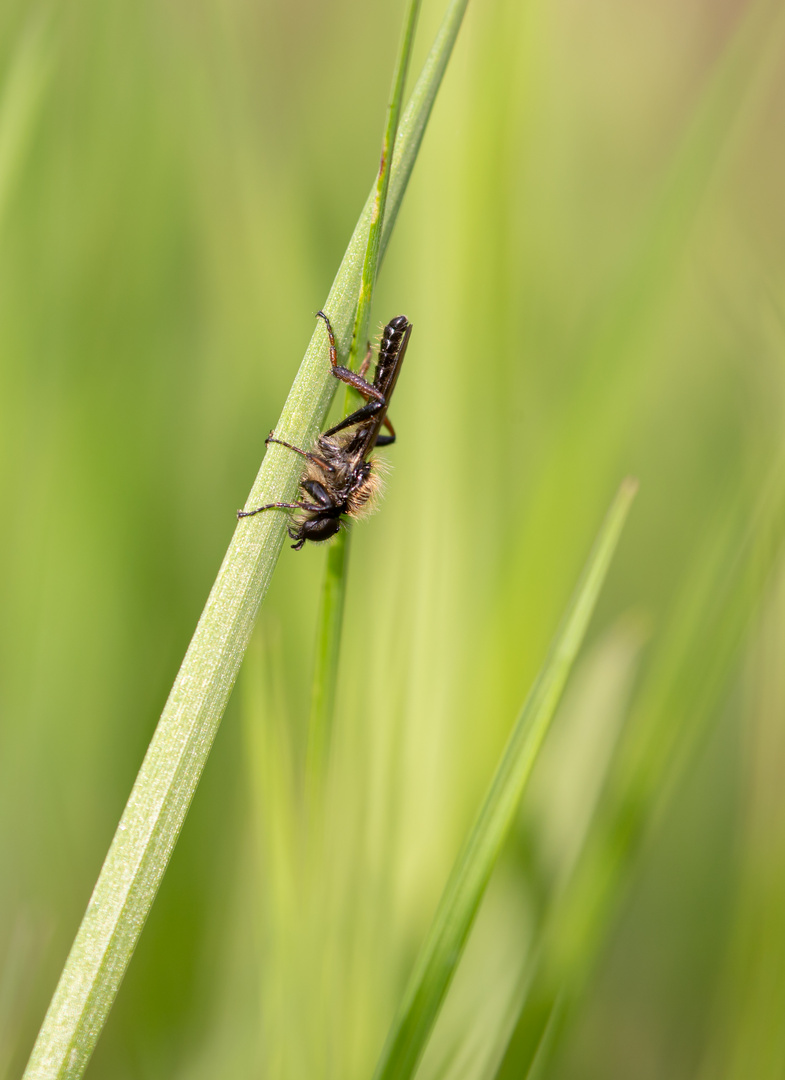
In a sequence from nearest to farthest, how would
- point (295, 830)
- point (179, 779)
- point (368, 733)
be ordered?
1. point (179, 779)
2. point (295, 830)
3. point (368, 733)

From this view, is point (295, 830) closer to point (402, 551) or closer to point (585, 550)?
point (402, 551)

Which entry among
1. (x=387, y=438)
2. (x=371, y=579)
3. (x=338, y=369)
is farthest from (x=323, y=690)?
(x=387, y=438)

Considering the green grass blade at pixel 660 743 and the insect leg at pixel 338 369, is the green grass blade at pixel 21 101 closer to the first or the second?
the insect leg at pixel 338 369

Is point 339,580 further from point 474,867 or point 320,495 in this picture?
point 320,495

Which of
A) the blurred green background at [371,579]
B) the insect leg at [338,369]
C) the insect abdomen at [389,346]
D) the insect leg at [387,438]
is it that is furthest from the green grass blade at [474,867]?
the insect leg at [387,438]

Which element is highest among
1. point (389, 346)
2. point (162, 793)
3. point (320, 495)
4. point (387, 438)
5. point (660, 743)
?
point (389, 346)

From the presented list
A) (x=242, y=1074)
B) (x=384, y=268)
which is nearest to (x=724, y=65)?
(x=384, y=268)
